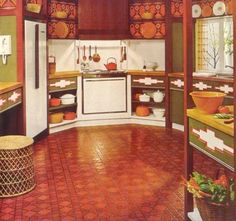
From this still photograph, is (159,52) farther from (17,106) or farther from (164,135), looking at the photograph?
(17,106)

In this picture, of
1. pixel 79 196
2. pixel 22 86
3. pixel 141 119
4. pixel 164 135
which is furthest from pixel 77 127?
pixel 79 196

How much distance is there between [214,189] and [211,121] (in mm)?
459

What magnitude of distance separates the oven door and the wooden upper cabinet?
0.87 metres

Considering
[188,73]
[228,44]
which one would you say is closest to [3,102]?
[188,73]

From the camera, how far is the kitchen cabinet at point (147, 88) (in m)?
7.85

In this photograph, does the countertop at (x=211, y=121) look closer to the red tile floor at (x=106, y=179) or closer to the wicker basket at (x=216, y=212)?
the wicker basket at (x=216, y=212)

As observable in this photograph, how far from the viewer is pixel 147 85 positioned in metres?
Answer: 7.96

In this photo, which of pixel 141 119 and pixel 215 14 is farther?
pixel 141 119

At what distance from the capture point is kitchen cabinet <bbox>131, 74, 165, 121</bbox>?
25.8 feet

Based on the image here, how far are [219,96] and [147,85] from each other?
4.89m

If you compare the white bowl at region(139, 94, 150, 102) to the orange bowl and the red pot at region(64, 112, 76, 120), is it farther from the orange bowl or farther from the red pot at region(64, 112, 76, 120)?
the orange bowl

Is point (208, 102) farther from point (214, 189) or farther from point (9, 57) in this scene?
point (9, 57)

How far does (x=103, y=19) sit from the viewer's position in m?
8.09

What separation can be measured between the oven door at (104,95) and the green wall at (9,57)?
7.10 ft
